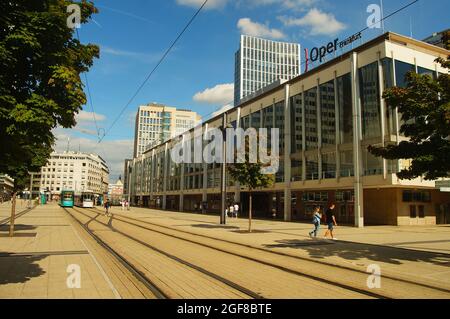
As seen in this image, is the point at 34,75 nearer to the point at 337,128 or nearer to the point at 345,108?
the point at 345,108

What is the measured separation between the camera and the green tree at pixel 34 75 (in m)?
6.08

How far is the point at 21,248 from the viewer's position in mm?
13484

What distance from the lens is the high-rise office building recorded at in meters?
151

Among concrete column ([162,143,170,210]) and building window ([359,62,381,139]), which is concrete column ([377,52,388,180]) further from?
concrete column ([162,143,170,210])

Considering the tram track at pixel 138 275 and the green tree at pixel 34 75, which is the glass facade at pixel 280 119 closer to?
the tram track at pixel 138 275

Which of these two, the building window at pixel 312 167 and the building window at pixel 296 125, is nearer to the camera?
the building window at pixel 312 167

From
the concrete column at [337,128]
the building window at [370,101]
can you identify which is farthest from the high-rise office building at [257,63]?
the building window at [370,101]

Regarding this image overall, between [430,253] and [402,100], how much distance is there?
19.8 ft

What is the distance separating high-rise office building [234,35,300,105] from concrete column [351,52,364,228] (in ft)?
383

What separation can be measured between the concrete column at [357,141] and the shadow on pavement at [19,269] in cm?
2713

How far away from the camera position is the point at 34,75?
6.75 m

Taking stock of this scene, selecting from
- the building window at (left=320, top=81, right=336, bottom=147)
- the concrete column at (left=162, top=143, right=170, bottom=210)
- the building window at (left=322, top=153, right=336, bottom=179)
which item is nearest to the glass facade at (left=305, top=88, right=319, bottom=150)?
the building window at (left=320, top=81, right=336, bottom=147)
